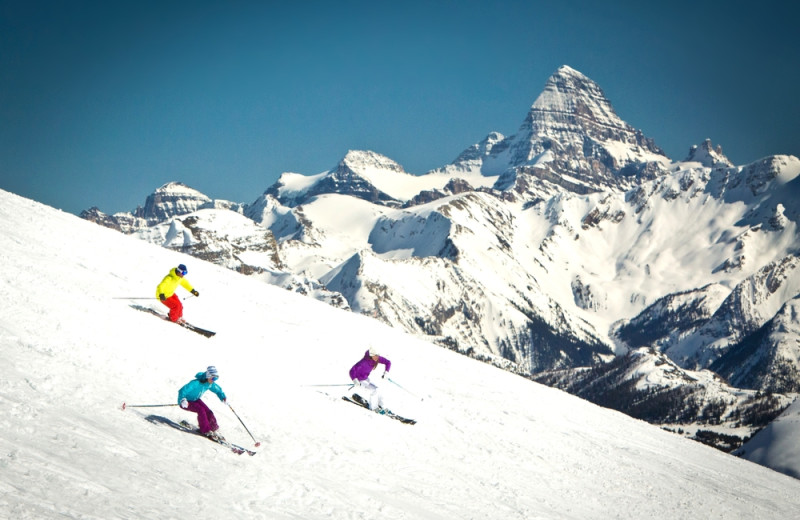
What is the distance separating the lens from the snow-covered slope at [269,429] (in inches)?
569


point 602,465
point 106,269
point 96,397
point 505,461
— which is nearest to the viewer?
point 96,397

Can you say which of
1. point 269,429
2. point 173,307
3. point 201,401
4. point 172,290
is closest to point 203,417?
A: point 201,401

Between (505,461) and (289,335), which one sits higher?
(289,335)

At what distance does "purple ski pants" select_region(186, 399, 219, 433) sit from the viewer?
18328mm

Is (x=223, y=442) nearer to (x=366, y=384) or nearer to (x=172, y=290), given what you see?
(x=366, y=384)

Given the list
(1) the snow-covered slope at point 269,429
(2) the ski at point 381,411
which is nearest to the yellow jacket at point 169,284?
(1) the snow-covered slope at point 269,429

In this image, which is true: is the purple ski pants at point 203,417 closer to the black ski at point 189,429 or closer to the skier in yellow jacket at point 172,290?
the black ski at point 189,429

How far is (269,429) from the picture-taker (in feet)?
66.3

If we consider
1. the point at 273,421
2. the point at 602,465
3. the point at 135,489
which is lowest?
the point at 135,489

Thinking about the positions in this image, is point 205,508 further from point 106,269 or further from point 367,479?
point 106,269

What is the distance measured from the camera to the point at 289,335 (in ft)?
113

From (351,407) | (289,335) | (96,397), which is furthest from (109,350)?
(289,335)

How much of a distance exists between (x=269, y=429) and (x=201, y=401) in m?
2.44

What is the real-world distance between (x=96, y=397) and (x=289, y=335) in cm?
1680
